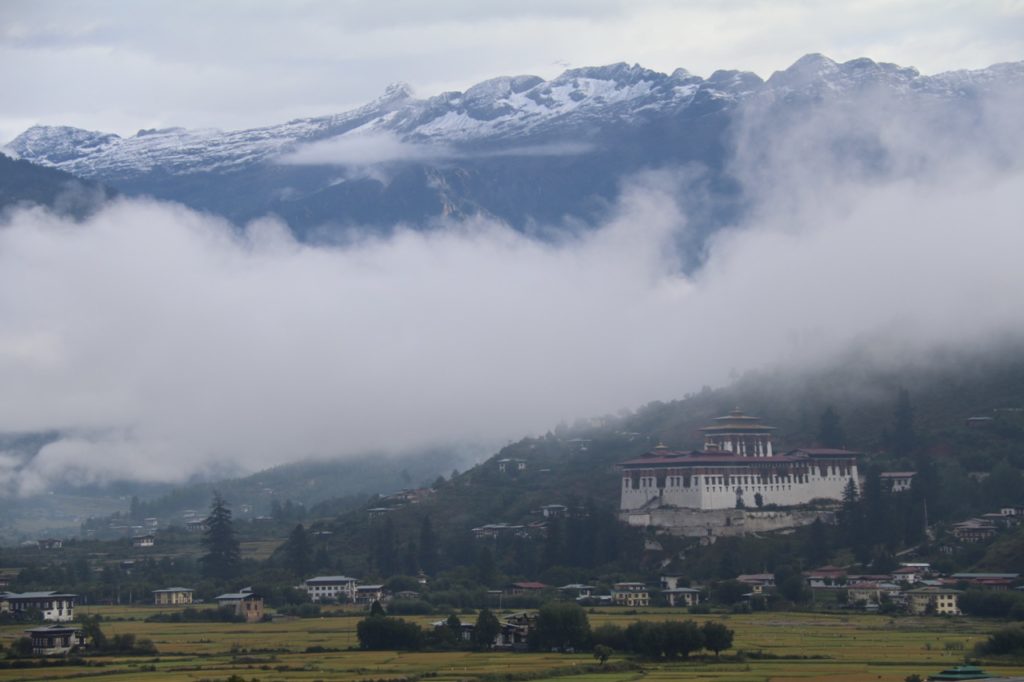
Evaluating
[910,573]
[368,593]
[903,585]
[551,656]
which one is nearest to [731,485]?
[910,573]

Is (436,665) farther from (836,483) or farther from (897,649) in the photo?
(836,483)

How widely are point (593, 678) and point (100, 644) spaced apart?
36058mm

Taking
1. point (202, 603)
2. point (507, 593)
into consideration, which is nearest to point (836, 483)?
point (507, 593)

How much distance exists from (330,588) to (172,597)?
45.1 ft

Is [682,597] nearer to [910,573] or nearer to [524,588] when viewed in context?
[524,588]

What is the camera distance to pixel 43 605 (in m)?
149

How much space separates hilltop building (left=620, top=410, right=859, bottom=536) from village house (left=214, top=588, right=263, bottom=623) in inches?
1659

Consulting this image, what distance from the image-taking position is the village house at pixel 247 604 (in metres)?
153

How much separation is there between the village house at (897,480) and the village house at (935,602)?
34.8 m

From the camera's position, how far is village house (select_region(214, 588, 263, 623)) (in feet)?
502

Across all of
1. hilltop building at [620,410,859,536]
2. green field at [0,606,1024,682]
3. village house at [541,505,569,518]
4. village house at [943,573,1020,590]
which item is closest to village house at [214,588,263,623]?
green field at [0,606,1024,682]

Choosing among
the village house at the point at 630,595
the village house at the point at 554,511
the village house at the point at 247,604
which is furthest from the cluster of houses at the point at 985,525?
the village house at the point at 247,604

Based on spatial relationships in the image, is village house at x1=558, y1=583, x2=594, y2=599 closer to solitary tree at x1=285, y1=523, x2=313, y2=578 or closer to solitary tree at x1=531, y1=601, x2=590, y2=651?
solitary tree at x1=285, y1=523, x2=313, y2=578

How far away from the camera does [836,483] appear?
18738 centimetres
